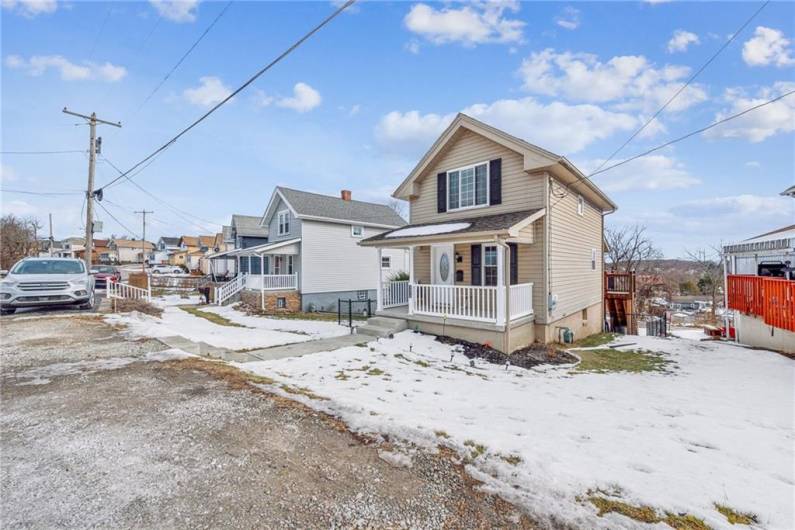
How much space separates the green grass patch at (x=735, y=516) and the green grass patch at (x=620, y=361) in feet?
18.6

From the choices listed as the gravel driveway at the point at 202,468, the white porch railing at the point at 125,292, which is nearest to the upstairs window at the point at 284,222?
the white porch railing at the point at 125,292

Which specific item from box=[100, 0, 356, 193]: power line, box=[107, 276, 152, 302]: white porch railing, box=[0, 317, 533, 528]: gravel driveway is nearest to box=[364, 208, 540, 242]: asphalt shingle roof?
box=[100, 0, 356, 193]: power line

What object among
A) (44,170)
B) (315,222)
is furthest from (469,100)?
(44,170)

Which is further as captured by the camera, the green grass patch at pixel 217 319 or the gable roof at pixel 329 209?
→ the gable roof at pixel 329 209

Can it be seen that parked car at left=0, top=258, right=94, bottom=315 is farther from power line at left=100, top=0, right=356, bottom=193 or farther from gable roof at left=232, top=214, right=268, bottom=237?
gable roof at left=232, top=214, right=268, bottom=237

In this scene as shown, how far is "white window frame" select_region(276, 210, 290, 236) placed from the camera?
21034mm

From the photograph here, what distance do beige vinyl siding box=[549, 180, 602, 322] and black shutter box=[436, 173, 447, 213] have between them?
3694mm

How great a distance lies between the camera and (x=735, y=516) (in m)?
2.62

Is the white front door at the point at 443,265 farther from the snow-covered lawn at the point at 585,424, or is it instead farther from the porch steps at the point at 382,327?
the snow-covered lawn at the point at 585,424

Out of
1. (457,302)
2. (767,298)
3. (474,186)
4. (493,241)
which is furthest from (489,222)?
(767,298)

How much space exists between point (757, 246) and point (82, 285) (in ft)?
77.0

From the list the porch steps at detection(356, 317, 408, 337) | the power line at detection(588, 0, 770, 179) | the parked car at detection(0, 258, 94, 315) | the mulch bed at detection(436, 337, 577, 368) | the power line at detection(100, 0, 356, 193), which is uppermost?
the power line at detection(588, 0, 770, 179)

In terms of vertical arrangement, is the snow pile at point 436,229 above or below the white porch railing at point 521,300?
above

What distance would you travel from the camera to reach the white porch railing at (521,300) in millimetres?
9508
